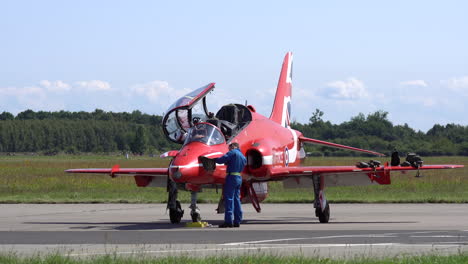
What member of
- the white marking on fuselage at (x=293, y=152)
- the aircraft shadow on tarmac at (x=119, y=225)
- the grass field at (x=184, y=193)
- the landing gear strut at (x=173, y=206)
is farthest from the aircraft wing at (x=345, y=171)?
the grass field at (x=184, y=193)

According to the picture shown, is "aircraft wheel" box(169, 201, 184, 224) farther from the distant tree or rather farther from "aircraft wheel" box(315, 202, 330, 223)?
the distant tree

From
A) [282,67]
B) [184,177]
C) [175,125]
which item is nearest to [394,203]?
[282,67]

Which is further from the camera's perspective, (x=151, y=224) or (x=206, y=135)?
(x=151, y=224)

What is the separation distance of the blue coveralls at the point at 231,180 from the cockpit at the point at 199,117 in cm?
217

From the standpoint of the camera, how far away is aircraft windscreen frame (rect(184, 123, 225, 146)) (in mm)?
21078

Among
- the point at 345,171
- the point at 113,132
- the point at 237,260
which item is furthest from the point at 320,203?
the point at 113,132

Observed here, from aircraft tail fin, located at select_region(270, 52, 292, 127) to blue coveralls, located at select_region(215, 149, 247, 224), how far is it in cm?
866

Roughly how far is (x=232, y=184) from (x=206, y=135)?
1.53 m

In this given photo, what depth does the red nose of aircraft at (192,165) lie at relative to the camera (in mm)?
19859

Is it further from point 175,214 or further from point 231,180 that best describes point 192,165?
point 175,214

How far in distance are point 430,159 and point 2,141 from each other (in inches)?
4444

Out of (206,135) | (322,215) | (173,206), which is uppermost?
(206,135)

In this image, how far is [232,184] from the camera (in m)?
20.3

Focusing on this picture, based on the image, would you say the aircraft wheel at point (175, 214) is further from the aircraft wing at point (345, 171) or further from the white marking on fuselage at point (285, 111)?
the white marking on fuselage at point (285, 111)
